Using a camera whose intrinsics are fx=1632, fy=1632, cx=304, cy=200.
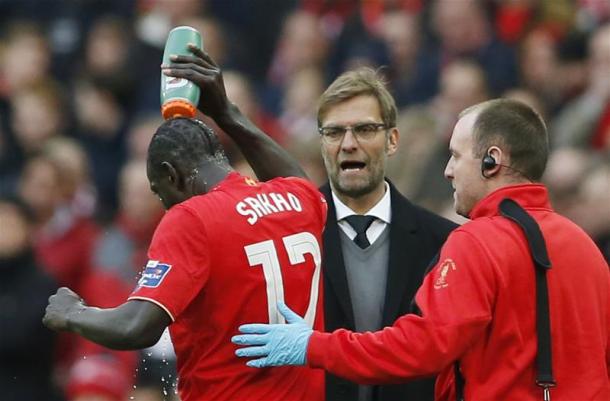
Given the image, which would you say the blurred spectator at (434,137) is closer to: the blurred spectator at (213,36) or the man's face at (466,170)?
the blurred spectator at (213,36)

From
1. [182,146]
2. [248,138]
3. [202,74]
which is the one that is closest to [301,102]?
[248,138]

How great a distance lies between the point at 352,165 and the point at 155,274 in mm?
1585

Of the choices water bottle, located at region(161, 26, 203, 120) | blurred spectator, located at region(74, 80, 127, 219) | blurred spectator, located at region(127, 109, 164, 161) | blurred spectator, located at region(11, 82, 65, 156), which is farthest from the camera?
blurred spectator, located at region(11, 82, 65, 156)

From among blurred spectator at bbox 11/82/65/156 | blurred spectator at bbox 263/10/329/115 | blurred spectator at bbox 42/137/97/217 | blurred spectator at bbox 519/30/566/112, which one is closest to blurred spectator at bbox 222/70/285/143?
blurred spectator at bbox 263/10/329/115

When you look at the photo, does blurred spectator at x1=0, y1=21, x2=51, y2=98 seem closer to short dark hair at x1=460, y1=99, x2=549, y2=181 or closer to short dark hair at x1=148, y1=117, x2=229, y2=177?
short dark hair at x1=148, y1=117, x2=229, y2=177

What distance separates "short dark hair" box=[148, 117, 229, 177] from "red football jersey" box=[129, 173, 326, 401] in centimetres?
12

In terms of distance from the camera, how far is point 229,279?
216 inches

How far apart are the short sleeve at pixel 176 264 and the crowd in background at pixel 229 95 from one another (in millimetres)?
3073

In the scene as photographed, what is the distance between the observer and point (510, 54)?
37.2 ft

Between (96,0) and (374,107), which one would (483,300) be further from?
(96,0)

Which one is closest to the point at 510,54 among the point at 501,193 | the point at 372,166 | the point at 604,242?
the point at 604,242

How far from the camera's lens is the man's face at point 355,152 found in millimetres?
6703

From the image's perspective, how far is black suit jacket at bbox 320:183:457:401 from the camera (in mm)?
6391

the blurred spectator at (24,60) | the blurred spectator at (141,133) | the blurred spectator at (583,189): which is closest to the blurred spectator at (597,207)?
the blurred spectator at (583,189)
